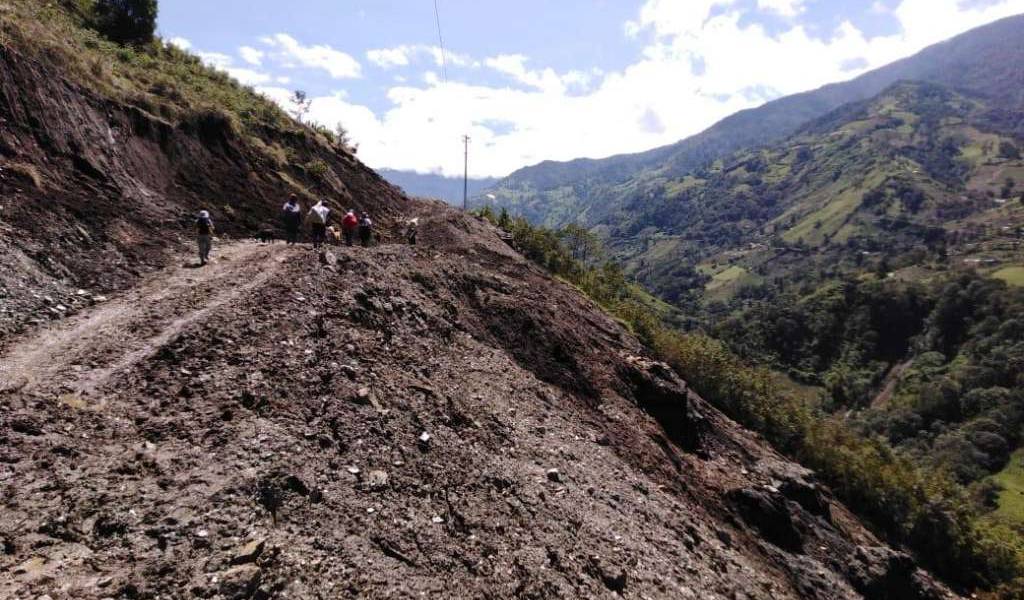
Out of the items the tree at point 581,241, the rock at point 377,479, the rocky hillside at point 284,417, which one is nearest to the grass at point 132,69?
the rocky hillside at point 284,417

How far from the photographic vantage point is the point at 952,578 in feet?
176

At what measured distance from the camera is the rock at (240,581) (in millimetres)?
8242

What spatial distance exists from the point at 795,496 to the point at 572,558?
85.7ft

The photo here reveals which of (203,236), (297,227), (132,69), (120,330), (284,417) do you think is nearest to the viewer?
(284,417)

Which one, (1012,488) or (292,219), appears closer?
(292,219)

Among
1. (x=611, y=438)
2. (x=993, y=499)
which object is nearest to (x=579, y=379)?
(x=611, y=438)

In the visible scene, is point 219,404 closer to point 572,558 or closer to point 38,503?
point 38,503

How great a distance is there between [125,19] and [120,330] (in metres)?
32.4

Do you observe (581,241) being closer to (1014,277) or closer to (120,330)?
(120,330)

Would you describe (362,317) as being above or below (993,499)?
above

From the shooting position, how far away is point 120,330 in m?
13.9

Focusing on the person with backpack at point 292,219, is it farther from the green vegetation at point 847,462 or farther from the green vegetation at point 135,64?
the green vegetation at point 847,462

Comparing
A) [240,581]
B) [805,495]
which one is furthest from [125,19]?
[805,495]

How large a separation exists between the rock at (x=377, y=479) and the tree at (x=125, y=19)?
119ft
